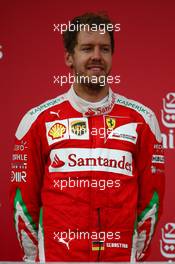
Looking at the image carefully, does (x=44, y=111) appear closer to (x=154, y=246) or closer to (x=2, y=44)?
(x=2, y=44)

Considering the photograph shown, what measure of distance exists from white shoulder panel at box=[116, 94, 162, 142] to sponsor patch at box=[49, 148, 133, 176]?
107mm

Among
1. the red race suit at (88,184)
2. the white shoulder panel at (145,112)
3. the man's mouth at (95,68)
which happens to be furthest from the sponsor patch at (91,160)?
the man's mouth at (95,68)

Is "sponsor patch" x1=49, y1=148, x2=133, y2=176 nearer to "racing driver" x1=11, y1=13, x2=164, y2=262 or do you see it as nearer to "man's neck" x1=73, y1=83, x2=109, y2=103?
"racing driver" x1=11, y1=13, x2=164, y2=262

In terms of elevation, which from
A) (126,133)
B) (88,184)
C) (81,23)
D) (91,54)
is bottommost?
(88,184)

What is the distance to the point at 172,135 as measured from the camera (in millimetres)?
2291

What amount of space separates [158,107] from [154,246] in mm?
408

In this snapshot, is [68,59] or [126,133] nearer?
[126,133]

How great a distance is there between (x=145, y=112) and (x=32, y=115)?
321 millimetres

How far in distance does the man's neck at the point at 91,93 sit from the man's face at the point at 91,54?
0.02 metres

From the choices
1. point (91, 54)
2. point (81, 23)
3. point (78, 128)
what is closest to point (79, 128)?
point (78, 128)

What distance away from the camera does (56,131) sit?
7.03 ft

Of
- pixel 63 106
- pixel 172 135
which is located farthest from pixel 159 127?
pixel 63 106

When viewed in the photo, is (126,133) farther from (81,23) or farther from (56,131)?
(81,23)

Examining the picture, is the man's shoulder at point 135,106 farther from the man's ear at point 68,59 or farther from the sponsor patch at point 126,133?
the man's ear at point 68,59
